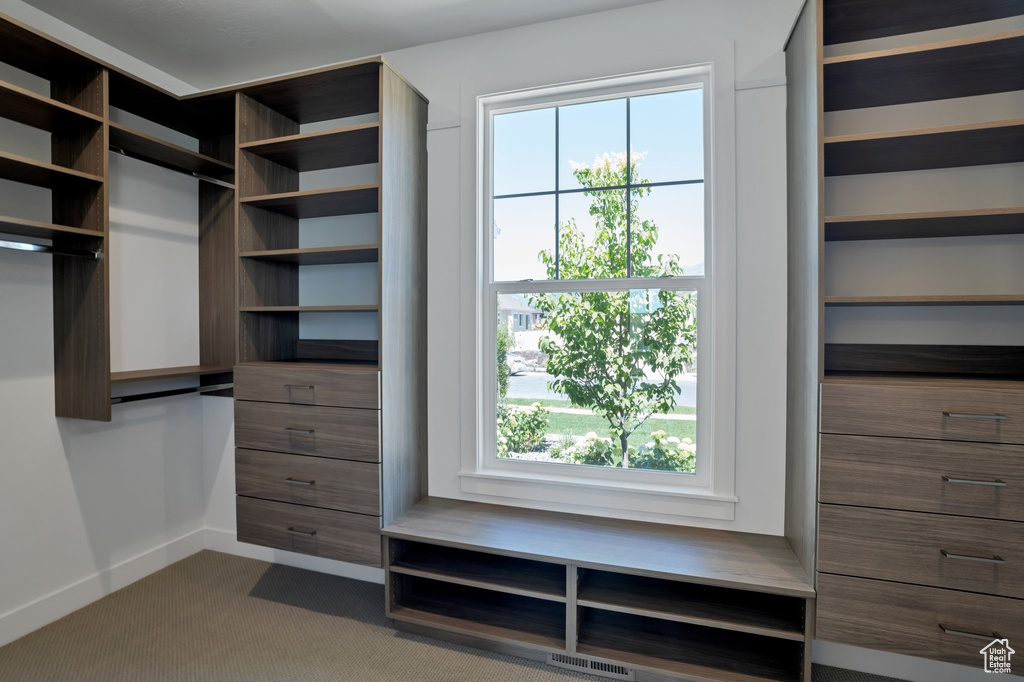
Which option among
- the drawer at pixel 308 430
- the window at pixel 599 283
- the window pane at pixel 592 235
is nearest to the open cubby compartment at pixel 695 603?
the window at pixel 599 283

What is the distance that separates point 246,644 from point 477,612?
97 cm

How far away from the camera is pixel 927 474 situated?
1.58 m

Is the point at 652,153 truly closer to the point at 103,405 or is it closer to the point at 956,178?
the point at 956,178

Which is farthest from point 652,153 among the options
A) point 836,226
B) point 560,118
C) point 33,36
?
point 33,36

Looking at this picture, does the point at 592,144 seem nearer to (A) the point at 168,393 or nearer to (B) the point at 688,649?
(B) the point at 688,649

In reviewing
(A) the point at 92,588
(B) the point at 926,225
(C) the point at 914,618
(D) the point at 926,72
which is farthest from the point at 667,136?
(A) the point at 92,588

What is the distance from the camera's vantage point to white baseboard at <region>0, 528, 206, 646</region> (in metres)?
2.17

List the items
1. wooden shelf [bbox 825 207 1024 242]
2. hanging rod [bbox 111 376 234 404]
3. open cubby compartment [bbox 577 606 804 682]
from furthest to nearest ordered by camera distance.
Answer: hanging rod [bbox 111 376 234 404], open cubby compartment [bbox 577 606 804 682], wooden shelf [bbox 825 207 1024 242]

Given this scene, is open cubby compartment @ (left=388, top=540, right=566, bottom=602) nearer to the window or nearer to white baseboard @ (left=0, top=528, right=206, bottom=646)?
the window

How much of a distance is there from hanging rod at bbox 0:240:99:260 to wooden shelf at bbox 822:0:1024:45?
118 inches

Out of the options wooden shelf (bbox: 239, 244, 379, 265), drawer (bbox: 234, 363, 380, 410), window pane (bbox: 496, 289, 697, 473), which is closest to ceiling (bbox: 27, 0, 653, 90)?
wooden shelf (bbox: 239, 244, 379, 265)

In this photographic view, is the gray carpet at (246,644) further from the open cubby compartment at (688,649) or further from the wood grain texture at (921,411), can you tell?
the wood grain texture at (921,411)

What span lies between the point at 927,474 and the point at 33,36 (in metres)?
3.42

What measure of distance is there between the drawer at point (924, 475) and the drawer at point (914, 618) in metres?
0.26
